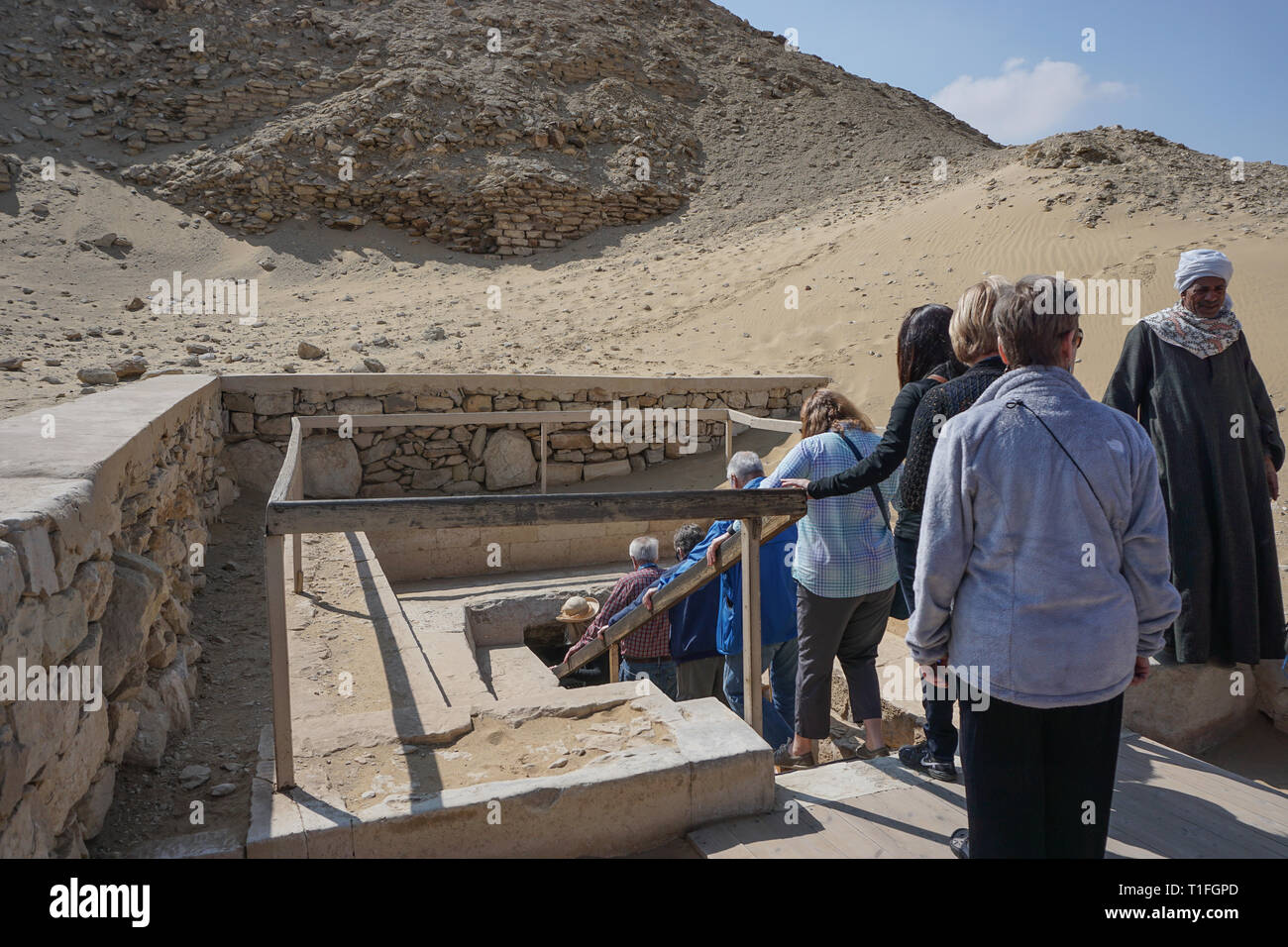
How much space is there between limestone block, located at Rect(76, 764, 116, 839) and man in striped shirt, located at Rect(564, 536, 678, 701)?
8.35 ft

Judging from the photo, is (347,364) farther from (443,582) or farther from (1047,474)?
(1047,474)

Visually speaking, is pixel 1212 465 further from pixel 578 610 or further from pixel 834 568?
pixel 578 610

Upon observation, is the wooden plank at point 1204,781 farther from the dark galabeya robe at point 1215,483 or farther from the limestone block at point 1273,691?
the limestone block at point 1273,691

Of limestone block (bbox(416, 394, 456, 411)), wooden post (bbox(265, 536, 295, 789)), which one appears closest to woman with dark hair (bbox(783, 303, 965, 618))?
wooden post (bbox(265, 536, 295, 789))

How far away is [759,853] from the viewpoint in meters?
2.28

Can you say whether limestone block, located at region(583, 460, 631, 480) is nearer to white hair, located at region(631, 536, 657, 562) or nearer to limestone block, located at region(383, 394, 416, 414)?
limestone block, located at region(383, 394, 416, 414)

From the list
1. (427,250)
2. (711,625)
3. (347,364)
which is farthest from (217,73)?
(711,625)

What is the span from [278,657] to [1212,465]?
3.47 m

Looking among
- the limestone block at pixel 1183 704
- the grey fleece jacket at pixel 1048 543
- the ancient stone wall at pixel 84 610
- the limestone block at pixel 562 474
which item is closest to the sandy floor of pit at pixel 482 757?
the ancient stone wall at pixel 84 610

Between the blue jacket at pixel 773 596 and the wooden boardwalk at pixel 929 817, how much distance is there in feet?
3.31

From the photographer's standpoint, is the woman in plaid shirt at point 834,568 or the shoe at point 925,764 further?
the woman in plaid shirt at point 834,568

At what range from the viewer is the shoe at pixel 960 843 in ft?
7.38

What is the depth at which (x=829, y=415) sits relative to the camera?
3.26m

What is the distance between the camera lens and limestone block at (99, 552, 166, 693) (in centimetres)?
237
